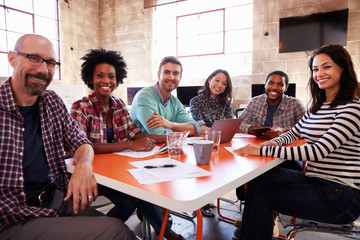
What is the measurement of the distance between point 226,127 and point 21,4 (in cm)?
575

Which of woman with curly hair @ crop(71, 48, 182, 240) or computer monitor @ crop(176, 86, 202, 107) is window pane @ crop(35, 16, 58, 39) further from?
woman with curly hair @ crop(71, 48, 182, 240)

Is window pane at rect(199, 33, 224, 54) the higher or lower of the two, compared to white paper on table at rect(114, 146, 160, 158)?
higher

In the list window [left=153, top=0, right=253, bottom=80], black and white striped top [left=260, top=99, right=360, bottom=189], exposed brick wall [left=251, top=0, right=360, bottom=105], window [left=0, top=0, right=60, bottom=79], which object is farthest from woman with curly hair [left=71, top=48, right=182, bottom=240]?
window [left=0, top=0, right=60, bottom=79]

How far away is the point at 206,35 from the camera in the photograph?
216 inches

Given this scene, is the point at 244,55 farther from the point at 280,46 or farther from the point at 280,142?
the point at 280,142

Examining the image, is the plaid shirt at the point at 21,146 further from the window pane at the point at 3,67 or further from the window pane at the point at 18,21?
the window pane at the point at 18,21

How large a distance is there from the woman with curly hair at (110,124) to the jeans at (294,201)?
1.62ft

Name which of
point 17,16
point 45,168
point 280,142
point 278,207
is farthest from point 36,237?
point 17,16

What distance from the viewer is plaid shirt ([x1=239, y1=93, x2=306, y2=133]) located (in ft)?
7.82

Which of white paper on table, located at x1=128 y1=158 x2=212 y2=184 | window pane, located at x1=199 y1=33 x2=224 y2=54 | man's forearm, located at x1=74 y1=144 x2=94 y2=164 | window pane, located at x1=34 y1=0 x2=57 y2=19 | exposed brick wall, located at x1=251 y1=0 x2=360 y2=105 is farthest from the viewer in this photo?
window pane, located at x1=34 y1=0 x2=57 y2=19

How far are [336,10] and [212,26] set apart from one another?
2253 millimetres

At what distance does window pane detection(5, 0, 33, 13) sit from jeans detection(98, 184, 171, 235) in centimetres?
549

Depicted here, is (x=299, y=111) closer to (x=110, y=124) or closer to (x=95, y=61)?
(x=110, y=124)

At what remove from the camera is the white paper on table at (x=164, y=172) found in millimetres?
894
